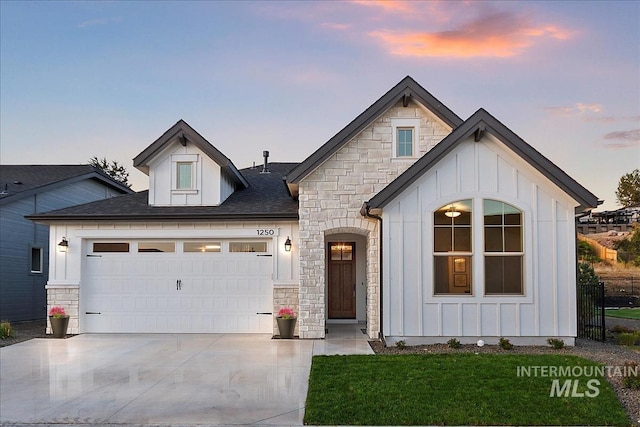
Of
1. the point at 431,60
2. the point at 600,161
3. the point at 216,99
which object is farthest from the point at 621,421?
the point at 600,161

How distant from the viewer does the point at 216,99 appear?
1888 cm

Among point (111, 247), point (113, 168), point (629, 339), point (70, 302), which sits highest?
point (113, 168)

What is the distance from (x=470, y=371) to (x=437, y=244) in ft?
10.9

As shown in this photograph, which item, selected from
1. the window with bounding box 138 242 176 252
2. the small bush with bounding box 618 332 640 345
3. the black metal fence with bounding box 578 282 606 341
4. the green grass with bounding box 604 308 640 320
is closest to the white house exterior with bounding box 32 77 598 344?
the window with bounding box 138 242 176 252

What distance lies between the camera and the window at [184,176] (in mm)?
14391

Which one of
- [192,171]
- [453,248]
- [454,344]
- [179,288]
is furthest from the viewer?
[192,171]

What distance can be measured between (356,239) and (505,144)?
5.54 meters

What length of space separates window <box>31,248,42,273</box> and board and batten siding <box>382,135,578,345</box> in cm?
1341

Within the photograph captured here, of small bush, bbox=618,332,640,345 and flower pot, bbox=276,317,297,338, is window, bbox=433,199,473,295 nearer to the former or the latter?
flower pot, bbox=276,317,297,338

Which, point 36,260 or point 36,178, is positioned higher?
point 36,178

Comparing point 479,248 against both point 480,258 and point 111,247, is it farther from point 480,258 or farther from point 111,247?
point 111,247

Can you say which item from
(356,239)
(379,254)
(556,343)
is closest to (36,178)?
(356,239)

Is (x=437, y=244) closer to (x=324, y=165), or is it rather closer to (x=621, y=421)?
(x=324, y=165)

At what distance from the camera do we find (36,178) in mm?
19656
